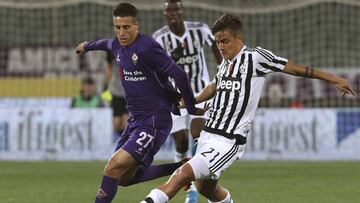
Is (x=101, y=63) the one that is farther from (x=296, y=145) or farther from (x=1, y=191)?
(x=1, y=191)

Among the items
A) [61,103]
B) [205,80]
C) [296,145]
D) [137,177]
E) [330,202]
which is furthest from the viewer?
[61,103]

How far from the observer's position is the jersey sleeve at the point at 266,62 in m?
7.89

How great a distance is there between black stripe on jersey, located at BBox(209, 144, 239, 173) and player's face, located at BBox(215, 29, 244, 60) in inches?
30.1

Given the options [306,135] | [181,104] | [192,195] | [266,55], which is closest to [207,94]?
[181,104]

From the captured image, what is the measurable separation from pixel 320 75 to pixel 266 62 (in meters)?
0.49

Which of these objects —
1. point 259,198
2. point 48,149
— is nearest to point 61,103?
point 48,149

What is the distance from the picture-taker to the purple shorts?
8289 millimetres

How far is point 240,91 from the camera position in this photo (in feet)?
26.3

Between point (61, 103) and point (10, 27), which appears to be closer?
point (61, 103)

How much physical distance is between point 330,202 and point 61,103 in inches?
465

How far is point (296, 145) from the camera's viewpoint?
61.8 feet

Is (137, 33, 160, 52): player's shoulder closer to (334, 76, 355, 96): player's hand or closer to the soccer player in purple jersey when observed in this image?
the soccer player in purple jersey

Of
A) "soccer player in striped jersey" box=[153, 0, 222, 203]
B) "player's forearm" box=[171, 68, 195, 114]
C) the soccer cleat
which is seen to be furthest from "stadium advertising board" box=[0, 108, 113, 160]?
"player's forearm" box=[171, 68, 195, 114]

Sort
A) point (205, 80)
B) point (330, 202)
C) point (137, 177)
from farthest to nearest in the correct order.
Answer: point (205, 80) → point (330, 202) → point (137, 177)
